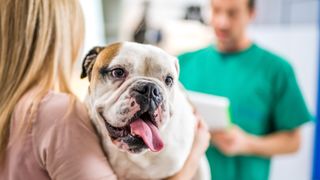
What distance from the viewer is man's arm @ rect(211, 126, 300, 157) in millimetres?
1016

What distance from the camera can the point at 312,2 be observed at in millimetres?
1618

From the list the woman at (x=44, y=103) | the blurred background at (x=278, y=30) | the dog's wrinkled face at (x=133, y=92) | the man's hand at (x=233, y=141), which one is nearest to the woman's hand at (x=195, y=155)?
the woman at (x=44, y=103)

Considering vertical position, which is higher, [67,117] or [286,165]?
[67,117]

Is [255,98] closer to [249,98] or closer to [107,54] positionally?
[249,98]

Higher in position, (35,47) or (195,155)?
(35,47)

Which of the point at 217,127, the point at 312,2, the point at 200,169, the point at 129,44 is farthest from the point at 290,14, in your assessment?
the point at 129,44

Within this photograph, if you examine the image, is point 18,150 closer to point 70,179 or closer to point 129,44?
point 70,179

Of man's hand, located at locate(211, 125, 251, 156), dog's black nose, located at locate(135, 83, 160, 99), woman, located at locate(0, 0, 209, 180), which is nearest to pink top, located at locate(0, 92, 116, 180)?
woman, located at locate(0, 0, 209, 180)

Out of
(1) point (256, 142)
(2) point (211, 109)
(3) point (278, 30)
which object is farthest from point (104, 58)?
(3) point (278, 30)

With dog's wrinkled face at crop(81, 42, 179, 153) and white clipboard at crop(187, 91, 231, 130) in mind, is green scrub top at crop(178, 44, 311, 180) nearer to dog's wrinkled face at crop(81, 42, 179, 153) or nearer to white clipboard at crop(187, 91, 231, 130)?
white clipboard at crop(187, 91, 231, 130)

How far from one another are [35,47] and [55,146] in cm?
13

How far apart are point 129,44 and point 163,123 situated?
90mm

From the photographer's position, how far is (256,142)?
1.12 metres

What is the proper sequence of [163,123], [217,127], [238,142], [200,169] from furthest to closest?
[238,142] < [217,127] < [200,169] < [163,123]
